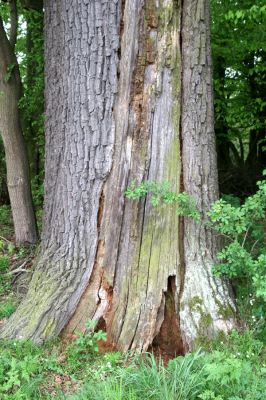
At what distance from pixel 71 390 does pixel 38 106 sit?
231 inches

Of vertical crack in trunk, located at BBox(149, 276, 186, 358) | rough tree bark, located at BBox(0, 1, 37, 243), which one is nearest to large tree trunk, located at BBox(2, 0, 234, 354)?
vertical crack in trunk, located at BBox(149, 276, 186, 358)

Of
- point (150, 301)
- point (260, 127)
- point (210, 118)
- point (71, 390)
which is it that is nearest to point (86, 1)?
point (210, 118)

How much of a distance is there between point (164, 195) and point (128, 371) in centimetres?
141

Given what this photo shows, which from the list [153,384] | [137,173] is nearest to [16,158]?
[137,173]

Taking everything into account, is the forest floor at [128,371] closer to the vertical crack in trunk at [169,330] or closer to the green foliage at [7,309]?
the vertical crack in trunk at [169,330]

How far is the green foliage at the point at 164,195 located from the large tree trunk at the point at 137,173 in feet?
0.47

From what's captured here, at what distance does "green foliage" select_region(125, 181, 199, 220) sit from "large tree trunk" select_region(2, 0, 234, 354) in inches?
5.6

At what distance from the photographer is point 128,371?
134 inches

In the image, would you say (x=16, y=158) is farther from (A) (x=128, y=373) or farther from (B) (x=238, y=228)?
(A) (x=128, y=373)

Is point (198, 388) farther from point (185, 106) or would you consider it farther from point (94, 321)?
point (185, 106)

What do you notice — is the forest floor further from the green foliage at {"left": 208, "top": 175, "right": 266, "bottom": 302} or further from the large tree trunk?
the green foliage at {"left": 208, "top": 175, "right": 266, "bottom": 302}

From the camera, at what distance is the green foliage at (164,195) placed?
373 cm

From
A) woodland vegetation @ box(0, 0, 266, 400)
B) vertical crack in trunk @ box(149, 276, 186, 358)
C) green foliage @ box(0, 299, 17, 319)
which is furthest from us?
green foliage @ box(0, 299, 17, 319)

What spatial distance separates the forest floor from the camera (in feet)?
9.91
